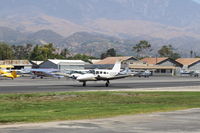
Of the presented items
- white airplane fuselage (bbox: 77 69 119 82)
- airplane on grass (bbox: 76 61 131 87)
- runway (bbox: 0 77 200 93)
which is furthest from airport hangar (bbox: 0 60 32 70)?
white airplane fuselage (bbox: 77 69 119 82)

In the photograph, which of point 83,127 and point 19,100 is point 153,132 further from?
point 19,100

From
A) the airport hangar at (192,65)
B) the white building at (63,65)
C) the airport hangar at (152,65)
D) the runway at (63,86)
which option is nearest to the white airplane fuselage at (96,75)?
the runway at (63,86)

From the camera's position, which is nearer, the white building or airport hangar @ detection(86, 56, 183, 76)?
airport hangar @ detection(86, 56, 183, 76)

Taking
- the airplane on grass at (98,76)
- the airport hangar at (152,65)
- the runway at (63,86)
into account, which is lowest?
the runway at (63,86)

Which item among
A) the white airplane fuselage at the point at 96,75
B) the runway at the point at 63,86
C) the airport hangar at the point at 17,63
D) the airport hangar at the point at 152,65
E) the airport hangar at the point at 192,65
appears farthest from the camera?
the airport hangar at the point at 192,65

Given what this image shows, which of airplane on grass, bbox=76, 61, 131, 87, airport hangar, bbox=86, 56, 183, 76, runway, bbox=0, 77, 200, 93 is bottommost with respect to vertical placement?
runway, bbox=0, 77, 200, 93

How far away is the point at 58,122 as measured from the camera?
20609 millimetres

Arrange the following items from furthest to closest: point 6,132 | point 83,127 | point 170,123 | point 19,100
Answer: point 19,100, point 170,123, point 83,127, point 6,132

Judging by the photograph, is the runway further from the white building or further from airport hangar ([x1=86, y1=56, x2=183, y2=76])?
the white building

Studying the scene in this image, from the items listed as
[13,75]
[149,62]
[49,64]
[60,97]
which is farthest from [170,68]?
[60,97]

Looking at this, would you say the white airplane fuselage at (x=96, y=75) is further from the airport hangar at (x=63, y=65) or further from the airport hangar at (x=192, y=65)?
the airport hangar at (x=192, y=65)

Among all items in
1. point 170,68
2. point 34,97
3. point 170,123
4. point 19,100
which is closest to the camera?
point 170,123

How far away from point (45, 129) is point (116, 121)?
410cm

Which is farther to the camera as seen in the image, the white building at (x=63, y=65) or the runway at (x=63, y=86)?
the white building at (x=63, y=65)
